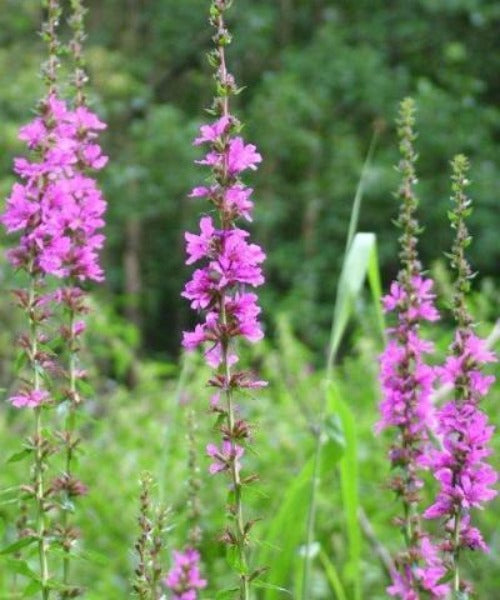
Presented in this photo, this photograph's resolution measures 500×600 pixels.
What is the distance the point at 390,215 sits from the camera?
1859 cm

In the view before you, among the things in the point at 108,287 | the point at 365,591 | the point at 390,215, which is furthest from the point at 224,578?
the point at 108,287

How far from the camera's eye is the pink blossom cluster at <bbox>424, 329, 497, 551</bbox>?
2.29 metres

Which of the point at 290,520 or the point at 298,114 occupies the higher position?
the point at 298,114

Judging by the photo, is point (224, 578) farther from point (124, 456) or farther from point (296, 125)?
point (296, 125)

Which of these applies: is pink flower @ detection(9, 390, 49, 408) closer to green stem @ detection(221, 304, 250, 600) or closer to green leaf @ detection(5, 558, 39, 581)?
green leaf @ detection(5, 558, 39, 581)

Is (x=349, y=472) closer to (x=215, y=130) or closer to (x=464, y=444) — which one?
(x=464, y=444)

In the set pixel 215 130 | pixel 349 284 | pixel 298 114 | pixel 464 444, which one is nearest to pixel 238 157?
pixel 215 130

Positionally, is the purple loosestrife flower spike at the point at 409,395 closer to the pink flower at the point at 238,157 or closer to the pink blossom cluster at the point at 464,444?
the pink blossom cluster at the point at 464,444

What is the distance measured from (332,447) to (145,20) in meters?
18.2

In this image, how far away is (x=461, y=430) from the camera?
7.49 feet

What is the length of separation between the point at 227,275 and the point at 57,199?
548mm

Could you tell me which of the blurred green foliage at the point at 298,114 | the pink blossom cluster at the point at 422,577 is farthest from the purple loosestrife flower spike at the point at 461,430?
the blurred green foliage at the point at 298,114

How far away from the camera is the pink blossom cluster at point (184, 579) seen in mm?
2795

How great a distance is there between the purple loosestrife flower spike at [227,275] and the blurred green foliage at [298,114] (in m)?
13.7
